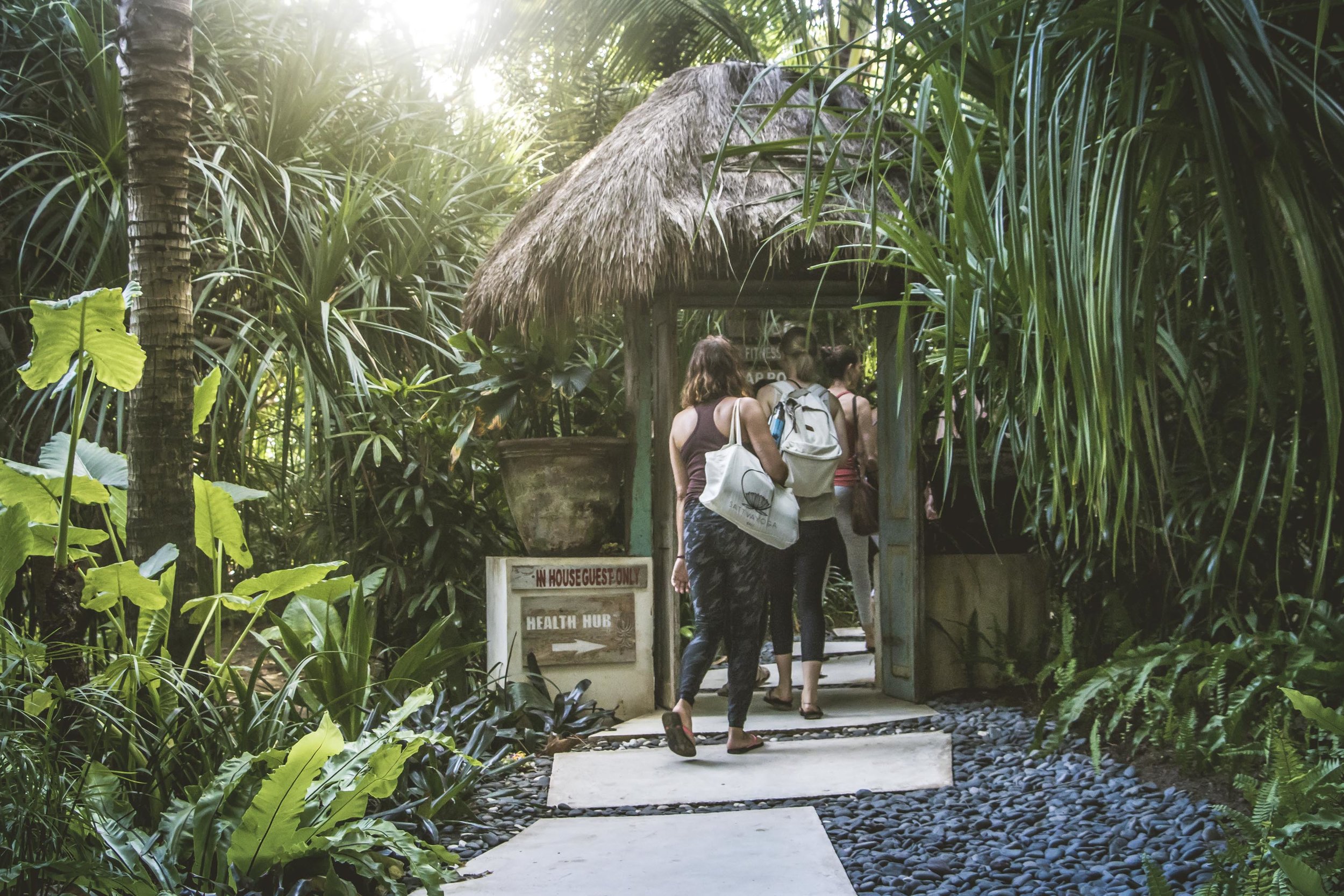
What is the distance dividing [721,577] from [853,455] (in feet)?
4.79

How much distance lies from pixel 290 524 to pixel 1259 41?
5.67m

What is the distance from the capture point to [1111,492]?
3188 millimetres

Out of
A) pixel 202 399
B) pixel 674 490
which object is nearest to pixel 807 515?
pixel 674 490

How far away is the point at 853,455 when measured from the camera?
5238 mm

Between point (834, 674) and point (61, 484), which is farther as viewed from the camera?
point (834, 674)

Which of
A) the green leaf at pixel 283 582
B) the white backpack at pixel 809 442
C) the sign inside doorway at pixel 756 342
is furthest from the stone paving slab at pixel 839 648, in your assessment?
the green leaf at pixel 283 582

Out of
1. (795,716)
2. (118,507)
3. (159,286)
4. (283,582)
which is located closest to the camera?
(283,582)

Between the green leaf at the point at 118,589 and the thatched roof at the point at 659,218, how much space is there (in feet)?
7.99

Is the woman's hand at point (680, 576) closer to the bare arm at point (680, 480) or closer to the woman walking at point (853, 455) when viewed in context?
the bare arm at point (680, 480)

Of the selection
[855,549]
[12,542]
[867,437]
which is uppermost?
[867,437]

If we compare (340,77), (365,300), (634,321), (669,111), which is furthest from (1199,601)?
(340,77)

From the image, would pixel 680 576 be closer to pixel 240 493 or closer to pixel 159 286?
pixel 240 493

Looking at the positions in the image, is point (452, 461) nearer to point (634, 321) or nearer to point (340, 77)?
point (634, 321)

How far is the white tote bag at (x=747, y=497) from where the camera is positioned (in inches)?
153
